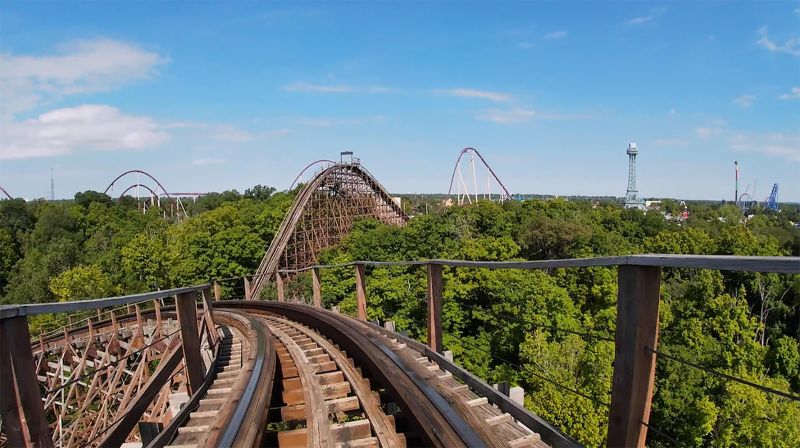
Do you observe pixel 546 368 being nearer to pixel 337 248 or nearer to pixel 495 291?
pixel 495 291

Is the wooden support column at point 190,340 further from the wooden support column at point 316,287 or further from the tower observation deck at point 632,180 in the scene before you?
the tower observation deck at point 632,180

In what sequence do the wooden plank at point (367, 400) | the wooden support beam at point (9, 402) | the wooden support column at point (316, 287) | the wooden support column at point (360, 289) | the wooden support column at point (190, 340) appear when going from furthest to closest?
1. the wooden support column at point (316, 287)
2. the wooden support column at point (360, 289)
3. the wooden support column at point (190, 340)
4. the wooden plank at point (367, 400)
5. the wooden support beam at point (9, 402)

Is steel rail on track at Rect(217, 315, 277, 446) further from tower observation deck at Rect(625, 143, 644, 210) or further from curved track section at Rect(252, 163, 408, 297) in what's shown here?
tower observation deck at Rect(625, 143, 644, 210)

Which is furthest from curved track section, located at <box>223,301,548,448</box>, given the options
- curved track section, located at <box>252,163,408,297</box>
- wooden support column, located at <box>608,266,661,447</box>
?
curved track section, located at <box>252,163,408,297</box>

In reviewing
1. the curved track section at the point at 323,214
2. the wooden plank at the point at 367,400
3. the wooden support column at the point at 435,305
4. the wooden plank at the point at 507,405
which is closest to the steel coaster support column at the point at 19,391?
the wooden plank at the point at 367,400

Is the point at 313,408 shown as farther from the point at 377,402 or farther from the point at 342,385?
the point at 342,385
